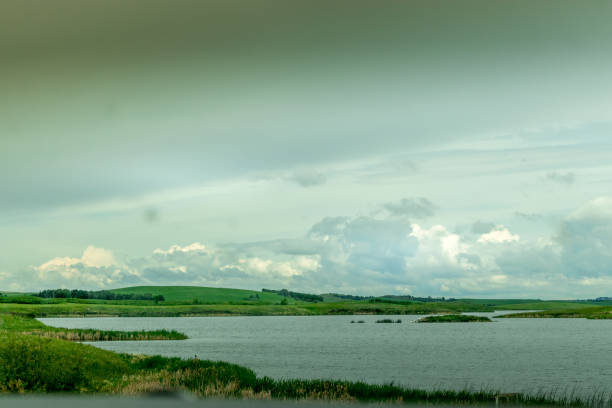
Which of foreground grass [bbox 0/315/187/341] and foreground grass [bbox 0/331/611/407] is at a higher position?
foreground grass [bbox 0/331/611/407]

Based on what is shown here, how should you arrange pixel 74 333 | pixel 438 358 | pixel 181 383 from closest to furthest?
pixel 181 383 < pixel 438 358 < pixel 74 333

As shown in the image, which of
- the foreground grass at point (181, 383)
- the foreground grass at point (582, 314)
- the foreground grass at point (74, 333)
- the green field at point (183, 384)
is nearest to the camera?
the green field at point (183, 384)

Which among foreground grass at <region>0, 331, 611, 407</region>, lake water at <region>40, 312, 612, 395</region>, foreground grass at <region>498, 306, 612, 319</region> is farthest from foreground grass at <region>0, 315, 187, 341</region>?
foreground grass at <region>498, 306, 612, 319</region>

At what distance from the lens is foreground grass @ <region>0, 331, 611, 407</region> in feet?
114

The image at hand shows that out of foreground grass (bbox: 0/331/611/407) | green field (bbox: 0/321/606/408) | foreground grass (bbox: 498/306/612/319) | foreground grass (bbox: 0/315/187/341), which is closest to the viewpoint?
green field (bbox: 0/321/606/408)

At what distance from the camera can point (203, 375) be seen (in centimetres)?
3894

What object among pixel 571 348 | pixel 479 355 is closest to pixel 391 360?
pixel 479 355

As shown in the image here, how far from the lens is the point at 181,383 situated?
37.4 meters

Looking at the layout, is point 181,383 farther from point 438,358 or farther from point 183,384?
point 438,358

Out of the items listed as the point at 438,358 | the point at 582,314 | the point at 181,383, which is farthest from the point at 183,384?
the point at 582,314

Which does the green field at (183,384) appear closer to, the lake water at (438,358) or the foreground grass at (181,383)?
the foreground grass at (181,383)

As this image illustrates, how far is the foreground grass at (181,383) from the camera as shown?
114 feet

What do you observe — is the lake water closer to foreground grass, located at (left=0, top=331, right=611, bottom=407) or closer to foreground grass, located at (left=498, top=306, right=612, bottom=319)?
foreground grass, located at (left=0, top=331, right=611, bottom=407)

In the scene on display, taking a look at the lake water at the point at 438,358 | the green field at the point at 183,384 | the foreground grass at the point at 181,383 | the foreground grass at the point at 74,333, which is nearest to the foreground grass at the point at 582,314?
the lake water at the point at 438,358
